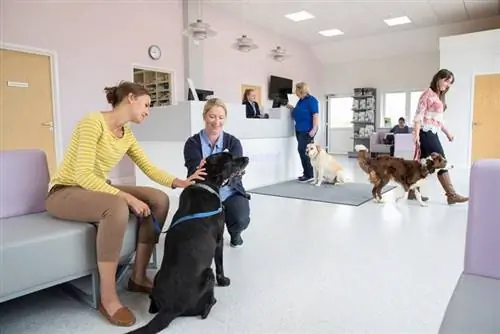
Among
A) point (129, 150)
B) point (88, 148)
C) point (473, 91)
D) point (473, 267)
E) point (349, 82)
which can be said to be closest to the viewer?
point (473, 267)

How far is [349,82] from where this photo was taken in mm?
10742

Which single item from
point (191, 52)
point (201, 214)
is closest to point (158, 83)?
point (191, 52)

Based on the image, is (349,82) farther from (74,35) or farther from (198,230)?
(198,230)

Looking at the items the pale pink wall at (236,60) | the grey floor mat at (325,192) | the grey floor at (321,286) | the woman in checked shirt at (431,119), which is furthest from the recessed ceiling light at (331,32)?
the grey floor at (321,286)

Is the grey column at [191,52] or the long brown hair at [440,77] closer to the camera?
the long brown hair at [440,77]

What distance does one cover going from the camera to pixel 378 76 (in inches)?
406

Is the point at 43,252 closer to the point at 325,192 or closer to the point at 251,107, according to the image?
the point at 325,192

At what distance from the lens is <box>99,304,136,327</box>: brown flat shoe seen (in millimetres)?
1446

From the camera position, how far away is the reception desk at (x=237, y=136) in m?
4.14

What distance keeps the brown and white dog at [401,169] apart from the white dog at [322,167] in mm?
1010

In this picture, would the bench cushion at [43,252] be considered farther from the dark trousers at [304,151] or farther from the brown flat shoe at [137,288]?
the dark trousers at [304,151]

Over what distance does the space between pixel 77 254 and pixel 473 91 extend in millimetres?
7996

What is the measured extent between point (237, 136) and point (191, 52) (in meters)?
2.96

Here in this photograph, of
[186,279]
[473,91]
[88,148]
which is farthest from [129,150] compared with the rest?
[473,91]
